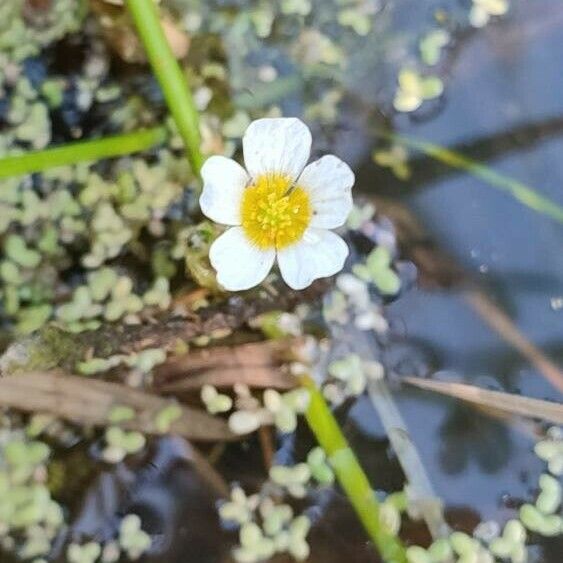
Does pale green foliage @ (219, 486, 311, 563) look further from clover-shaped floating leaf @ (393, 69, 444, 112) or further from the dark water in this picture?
clover-shaped floating leaf @ (393, 69, 444, 112)

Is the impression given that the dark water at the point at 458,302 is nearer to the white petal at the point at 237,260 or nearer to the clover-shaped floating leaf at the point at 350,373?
the clover-shaped floating leaf at the point at 350,373

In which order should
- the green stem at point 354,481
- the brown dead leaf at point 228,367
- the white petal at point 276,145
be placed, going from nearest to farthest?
1. the white petal at point 276,145
2. the green stem at point 354,481
3. the brown dead leaf at point 228,367

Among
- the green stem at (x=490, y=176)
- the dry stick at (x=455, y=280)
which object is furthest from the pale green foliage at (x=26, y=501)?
the green stem at (x=490, y=176)

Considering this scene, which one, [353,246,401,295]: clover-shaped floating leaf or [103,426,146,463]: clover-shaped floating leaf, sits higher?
[353,246,401,295]: clover-shaped floating leaf

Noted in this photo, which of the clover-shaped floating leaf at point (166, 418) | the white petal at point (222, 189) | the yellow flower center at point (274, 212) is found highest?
the white petal at point (222, 189)

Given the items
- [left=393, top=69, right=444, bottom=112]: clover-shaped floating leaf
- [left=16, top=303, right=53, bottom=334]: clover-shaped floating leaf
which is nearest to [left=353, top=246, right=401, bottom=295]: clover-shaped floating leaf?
[left=393, top=69, right=444, bottom=112]: clover-shaped floating leaf

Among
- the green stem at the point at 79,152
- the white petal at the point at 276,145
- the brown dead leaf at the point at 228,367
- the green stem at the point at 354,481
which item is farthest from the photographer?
the brown dead leaf at the point at 228,367
